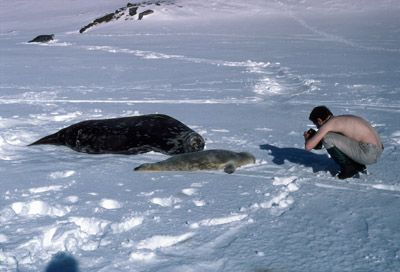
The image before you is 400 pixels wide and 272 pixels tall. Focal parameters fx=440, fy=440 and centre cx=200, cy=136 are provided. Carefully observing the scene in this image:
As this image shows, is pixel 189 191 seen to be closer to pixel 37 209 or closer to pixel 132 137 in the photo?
pixel 37 209

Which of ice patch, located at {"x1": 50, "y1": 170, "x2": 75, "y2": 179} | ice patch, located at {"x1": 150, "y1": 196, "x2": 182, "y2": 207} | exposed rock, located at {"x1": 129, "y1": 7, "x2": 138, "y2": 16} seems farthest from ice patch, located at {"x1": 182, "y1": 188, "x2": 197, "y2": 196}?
exposed rock, located at {"x1": 129, "y1": 7, "x2": 138, "y2": 16}

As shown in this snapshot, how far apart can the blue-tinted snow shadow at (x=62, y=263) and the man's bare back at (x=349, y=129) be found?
2.16 meters

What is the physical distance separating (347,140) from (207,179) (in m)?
1.22

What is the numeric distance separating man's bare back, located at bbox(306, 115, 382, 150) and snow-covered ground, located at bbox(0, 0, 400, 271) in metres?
0.35

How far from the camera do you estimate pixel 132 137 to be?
193 inches

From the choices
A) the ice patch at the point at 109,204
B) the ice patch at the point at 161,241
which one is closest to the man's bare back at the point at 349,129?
the ice patch at the point at 161,241

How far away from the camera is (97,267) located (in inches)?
92.9

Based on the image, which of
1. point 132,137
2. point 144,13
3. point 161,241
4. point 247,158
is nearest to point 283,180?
point 247,158

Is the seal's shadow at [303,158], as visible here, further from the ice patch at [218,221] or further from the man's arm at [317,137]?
the ice patch at [218,221]

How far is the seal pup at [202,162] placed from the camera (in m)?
4.09

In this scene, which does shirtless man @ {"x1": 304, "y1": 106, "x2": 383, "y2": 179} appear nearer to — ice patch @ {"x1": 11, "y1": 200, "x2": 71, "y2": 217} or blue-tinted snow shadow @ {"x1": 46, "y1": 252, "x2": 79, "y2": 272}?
ice patch @ {"x1": 11, "y1": 200, "x2": 71, "y2": 217}

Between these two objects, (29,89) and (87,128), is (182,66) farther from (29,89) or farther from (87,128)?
(87,128)

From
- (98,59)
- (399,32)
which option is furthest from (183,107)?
(399,32)

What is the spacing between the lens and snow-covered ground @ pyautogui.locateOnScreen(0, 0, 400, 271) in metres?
2.50
